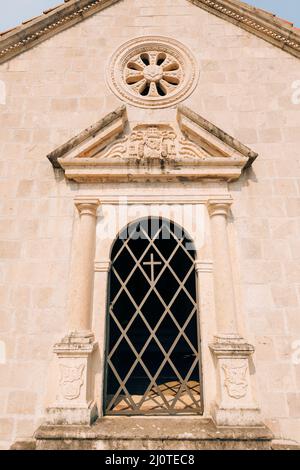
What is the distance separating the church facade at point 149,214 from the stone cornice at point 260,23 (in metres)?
0.03

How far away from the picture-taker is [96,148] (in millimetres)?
4938

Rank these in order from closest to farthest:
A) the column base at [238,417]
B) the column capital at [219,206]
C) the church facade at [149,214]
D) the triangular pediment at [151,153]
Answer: the column base at [238,417] < the church facade at [149,214] < the column capital at [219,206] < the triangular pediment at [151,153]

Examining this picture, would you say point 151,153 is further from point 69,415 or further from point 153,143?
point 69,415

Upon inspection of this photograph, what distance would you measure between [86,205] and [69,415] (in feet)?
9.11

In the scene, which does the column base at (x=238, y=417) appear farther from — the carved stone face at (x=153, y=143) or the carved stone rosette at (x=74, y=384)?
the carved stone face at (x=153, y=143)

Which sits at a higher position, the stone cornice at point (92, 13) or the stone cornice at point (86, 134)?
the stone cornice at point (92, 13)

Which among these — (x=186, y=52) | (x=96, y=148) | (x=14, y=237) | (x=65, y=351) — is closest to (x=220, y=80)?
(x=186, y=52)

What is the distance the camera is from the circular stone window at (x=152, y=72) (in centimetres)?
535

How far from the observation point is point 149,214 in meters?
4.61

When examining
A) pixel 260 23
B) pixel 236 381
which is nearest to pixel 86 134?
pixel 260 23

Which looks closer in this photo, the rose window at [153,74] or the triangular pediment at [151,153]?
the triangular pediment at [151,153]

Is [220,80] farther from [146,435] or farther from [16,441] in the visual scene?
[16,441]

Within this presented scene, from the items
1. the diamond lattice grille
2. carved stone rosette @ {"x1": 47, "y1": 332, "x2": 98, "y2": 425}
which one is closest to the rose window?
the diamond lattice grille

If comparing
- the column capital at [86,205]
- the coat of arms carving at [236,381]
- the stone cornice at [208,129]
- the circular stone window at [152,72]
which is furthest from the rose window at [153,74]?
the coat of arms carving at [236,381]
